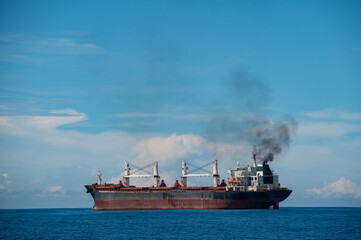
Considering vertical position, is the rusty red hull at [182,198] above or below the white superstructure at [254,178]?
below

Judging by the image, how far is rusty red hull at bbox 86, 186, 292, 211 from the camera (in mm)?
86125

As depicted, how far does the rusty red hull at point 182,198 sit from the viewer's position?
283 feet

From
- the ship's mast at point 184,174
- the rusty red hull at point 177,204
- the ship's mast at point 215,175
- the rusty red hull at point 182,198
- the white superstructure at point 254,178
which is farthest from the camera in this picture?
the ship's mast at point 184,174

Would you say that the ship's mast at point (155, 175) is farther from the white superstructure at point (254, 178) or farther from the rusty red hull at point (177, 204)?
the white superstructure at point (254, 178)

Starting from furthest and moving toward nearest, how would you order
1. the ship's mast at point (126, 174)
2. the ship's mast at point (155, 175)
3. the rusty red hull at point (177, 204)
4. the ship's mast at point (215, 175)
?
the ship's mast at point (126, 174)
the ship's mast at point (155, 175)
the ship's mast at point (215, 175)
the rusty red hull at point (177, 204)

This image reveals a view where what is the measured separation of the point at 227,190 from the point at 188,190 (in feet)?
30.3

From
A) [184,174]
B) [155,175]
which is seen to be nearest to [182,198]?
[184,174]

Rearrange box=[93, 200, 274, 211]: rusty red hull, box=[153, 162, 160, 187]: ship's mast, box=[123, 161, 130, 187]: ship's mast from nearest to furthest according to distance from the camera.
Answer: box=[93, 200, 274, 211]: rusty red hull < box=[153, 162, 160, 187]: ship's mast < box=[123, 161, 130, 187]: ship's mast

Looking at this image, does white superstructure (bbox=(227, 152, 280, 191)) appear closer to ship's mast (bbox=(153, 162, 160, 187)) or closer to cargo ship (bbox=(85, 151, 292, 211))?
cargo ship (bbox=(85, 151, 292, 211))

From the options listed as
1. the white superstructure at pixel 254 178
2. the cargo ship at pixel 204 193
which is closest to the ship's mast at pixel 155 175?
the cargo ship at pixel 204 193

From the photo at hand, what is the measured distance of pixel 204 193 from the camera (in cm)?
8975

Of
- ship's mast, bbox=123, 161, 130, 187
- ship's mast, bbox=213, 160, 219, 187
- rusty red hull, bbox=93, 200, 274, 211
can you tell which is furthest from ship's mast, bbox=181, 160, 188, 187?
ship's mast, bbox=123, 161, 130, 187

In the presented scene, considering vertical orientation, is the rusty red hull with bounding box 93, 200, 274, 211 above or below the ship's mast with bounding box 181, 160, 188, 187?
Result: below

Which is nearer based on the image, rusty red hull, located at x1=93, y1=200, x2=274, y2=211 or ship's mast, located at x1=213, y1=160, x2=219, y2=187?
rusty red hull, located at x1=93, y1=200, x2=274, y2=211
